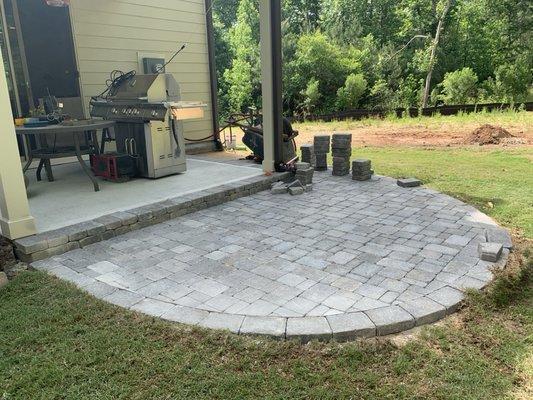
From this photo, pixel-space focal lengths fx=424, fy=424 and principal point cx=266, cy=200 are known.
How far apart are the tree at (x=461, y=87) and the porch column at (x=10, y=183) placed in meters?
17.9

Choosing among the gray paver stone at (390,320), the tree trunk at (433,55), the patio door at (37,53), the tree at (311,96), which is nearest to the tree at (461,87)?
the tree trunk at (433,55)

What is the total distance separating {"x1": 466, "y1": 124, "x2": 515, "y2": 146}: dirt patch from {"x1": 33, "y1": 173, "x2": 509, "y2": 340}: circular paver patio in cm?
541

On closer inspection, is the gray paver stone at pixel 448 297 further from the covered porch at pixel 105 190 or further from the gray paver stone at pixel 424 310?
the covered porch at pixel 105 190

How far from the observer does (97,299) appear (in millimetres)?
2568

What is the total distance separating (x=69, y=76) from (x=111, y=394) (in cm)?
520

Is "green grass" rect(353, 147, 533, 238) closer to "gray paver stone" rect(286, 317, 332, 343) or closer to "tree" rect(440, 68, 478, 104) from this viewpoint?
"gray paver stone" rect(286, 317, 332, 343)

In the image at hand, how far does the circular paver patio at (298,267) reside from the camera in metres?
2.39

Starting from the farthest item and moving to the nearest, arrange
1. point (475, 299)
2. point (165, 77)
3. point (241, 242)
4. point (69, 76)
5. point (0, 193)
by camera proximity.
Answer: point (69, 76)
point (165, 77)
point (241, 242)
point (0, 193)
point (475, 299)

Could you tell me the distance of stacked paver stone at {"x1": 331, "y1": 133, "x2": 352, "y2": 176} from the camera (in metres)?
5.77

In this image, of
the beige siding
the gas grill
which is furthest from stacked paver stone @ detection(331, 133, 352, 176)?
the beige siding

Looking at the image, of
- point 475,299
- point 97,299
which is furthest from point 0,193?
point 475,299

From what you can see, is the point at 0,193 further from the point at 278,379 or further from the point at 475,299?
the point at 475,299

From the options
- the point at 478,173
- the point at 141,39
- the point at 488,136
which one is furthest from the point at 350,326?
the point at 488,136

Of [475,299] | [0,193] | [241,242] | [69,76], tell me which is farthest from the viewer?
[69,76]
